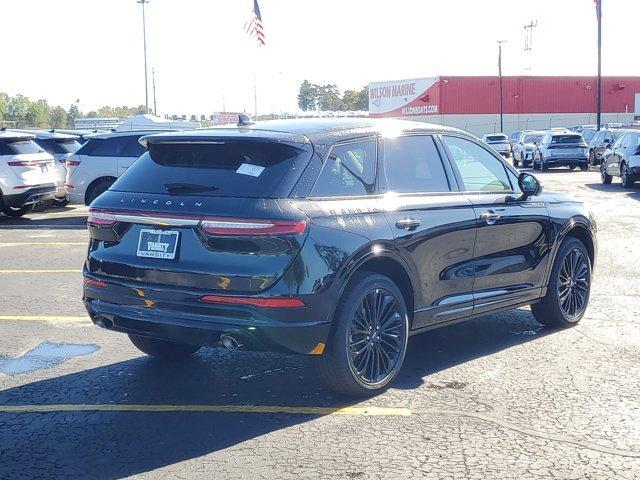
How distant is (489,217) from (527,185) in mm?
719

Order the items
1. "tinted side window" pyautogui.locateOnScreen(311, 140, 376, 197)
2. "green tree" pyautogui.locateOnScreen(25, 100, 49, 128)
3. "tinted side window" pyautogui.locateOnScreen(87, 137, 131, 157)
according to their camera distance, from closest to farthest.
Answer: "tinted side window" pyautogui.locateOnScreen(311, 140, 376, 197)
"tinted side window" pyautogui.locateOnScreen(87, 137, 131, 157)
"green tree" pyautogui.locateOnScreen(25, 100, 49, 128)

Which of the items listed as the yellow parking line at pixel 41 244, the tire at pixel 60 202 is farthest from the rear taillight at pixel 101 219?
the tire at pixel 60 202

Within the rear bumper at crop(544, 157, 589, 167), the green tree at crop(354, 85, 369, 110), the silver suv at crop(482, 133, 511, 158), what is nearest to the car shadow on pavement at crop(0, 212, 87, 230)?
the rear bumper at crop(544, 157, 589, 167)

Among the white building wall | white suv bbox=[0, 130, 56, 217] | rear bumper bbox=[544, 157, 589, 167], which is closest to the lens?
white suv bbox=[0, 130, 56, 217]

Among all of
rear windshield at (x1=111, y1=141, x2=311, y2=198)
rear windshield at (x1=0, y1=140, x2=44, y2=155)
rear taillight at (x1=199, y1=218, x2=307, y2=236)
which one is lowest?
rear taillight at (x1=199, y1=218, x2=307, y2=236)

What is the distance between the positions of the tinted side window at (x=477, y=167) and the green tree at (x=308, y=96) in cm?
9176

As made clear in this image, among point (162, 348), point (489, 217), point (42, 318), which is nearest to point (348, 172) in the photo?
point (489, 217)

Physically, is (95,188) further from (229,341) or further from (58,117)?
(58,117)

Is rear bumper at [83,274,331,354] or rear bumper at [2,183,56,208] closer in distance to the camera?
rear bumper at [83,274,331,354]

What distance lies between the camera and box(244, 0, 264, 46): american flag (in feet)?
99.5

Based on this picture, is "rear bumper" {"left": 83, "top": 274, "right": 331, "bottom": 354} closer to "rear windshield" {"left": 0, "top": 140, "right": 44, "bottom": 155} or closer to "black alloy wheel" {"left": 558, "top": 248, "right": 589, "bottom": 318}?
"black alloy wheel" {"left": 558, "top": 248, "right": 589, "bottom": 318}

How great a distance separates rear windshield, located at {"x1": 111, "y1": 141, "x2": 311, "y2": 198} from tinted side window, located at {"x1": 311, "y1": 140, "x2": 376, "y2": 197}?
0.62 ft

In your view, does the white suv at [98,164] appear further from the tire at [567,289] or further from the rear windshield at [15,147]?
the tire at [567,289]

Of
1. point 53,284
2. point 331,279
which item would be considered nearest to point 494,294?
point 331,279
